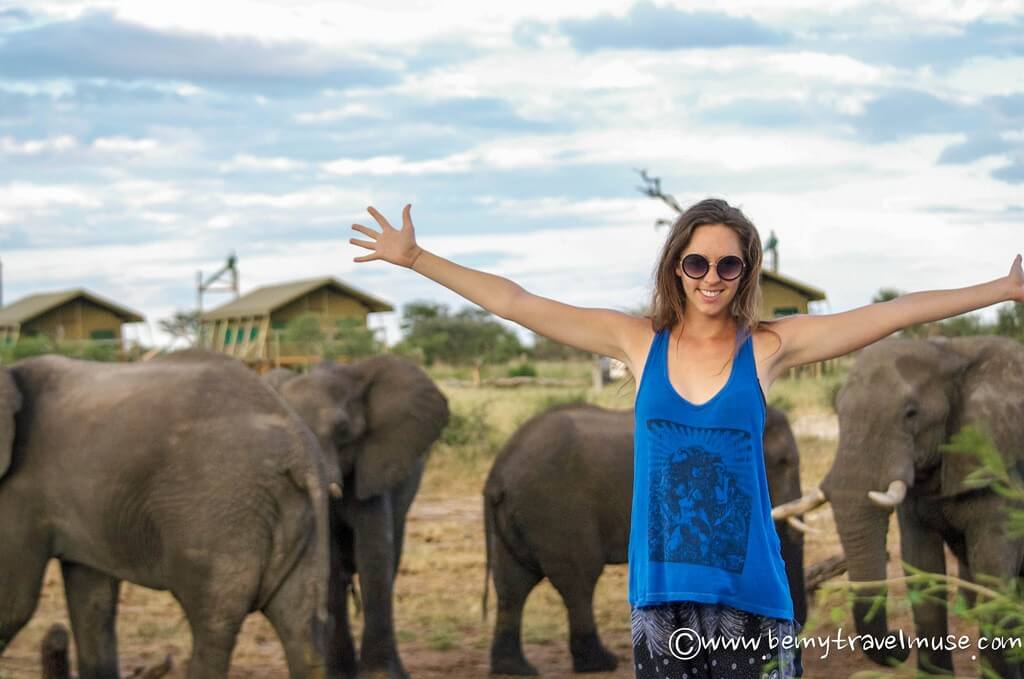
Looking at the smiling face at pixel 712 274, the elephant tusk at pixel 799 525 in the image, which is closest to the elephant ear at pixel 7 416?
the elephant tusk at pixel 799 525

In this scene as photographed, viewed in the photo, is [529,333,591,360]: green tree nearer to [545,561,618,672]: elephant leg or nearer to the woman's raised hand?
[545,561,618,672]: elephant leg

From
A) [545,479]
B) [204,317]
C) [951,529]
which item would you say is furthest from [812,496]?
[204,317]

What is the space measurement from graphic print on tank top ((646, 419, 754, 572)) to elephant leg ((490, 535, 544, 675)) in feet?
19.1

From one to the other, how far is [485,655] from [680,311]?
644 centimetres

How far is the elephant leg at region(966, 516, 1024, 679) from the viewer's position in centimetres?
745

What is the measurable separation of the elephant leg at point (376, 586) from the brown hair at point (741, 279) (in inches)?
225

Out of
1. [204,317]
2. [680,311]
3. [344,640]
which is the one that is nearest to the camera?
[680,311]

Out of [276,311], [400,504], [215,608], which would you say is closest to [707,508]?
[215,608]

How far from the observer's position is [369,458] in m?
9.27

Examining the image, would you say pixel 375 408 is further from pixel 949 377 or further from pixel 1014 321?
pixel 1014 321

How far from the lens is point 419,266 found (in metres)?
3.80

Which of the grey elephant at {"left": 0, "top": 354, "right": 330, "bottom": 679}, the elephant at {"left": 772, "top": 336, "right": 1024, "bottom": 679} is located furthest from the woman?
the elephant at {"left": 772, "top": 336, "right": 1024, "bottom": 679}

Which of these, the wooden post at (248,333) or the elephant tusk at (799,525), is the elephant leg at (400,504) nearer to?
the elephant tusk at (799,525)

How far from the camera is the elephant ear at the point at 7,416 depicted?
7.10m
